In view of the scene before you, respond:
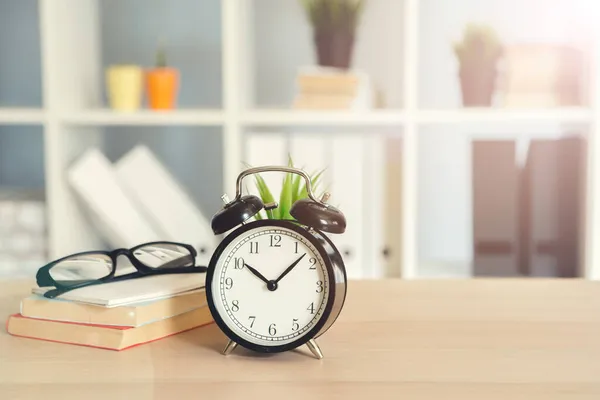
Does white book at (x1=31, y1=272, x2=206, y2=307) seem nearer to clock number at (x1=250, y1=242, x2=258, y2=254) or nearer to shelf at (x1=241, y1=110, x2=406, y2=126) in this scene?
clock number at (x1=250, y1=242, x2=258, y2=254)

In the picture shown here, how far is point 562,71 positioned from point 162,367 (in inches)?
68.8

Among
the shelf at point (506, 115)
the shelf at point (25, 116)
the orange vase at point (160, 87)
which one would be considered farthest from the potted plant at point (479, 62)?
the shelf at point (25, 116)

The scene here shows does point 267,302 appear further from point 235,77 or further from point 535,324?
point 235,77

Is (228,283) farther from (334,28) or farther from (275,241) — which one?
(334,28)

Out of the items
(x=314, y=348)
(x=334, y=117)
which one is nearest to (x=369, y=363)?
(x=314, y=348)

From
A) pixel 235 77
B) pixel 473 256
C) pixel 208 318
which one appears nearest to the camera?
pixel 208 318

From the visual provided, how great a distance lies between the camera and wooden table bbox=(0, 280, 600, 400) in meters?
0.62

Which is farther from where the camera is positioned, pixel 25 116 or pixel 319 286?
pixel 25 116

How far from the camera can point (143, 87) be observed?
2.37m

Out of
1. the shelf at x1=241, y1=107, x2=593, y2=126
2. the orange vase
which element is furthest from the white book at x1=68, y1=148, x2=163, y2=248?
the shelf at x1=241, y1=107, x2=593, y2=126

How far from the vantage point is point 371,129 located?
221cm

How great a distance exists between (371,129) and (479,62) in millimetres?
377

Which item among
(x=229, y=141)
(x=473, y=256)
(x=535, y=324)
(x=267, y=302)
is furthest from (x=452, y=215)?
(x=267, y=302)

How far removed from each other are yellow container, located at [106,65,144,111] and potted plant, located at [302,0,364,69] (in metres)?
0.54
